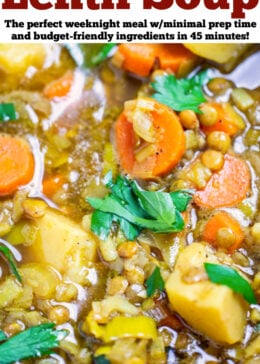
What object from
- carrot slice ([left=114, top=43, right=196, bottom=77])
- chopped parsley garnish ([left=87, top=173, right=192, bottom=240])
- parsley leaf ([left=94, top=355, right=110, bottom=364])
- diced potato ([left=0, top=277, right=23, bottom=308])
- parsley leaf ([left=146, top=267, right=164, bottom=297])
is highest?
carrot slice ([left=114, top=43, right=196, bottom=77])

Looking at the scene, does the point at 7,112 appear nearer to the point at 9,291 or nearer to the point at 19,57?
the point at 19,57

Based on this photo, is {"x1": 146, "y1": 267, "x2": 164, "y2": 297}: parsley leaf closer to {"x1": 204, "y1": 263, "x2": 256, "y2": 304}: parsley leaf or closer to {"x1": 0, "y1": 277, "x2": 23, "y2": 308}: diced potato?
{"x1": 204, "y1": 263, "x2": 256, "y2": 304}: parsley leaf

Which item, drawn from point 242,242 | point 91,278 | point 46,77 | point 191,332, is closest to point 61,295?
point 91,278

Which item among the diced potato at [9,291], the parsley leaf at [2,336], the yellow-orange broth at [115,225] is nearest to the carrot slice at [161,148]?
the yellow-orange broth at [115,225]

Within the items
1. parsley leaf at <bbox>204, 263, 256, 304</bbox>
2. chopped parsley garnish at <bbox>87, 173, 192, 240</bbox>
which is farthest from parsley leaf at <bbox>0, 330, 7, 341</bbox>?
Result: parsley leaf at <bbox>204, 263, 256, 304</bbox>

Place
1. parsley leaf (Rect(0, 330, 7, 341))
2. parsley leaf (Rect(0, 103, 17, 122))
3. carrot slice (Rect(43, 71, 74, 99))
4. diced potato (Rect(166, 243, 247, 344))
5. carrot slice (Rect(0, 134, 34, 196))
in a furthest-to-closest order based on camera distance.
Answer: carrot slice (Rect(43, 71, 74, 99))
parsley leaf (Rect(0, 103, 17, 122))
carrot slice (Rect(0, 134, 34, 196))
parsley leaf (Rect(0, 330, 7, 341))
diced potato (Rect(166, 243, 247, 344))

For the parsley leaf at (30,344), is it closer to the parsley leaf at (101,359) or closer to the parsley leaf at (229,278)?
the parsley leaf at (101,359)
